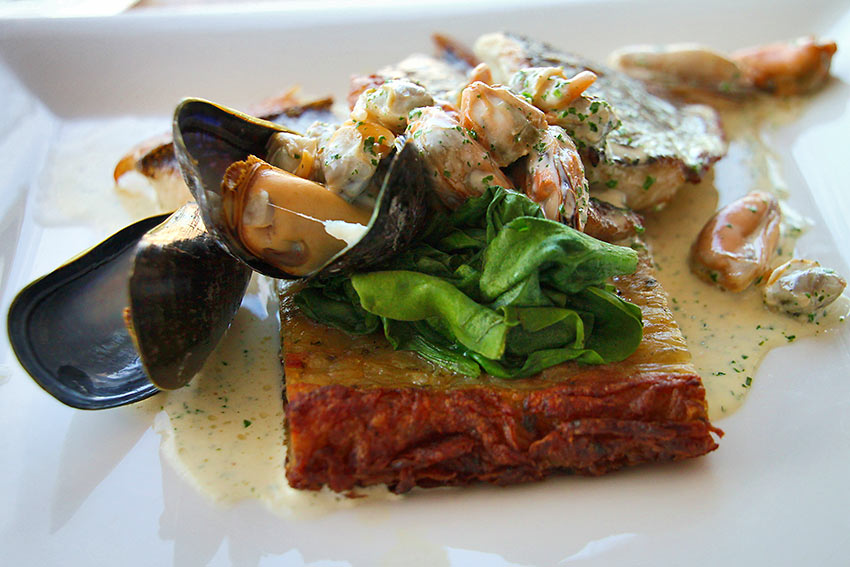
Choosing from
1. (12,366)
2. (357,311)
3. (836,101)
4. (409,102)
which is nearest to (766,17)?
(836,101)

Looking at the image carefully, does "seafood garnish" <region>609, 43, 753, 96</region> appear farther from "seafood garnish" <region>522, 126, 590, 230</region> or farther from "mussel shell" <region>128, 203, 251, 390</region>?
"mussel shell" <region>128, 203, 251, 390</region>

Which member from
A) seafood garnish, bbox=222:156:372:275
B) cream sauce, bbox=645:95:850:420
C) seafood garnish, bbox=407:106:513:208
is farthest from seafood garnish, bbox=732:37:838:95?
seafood garnish, bbox=222:156:372:275

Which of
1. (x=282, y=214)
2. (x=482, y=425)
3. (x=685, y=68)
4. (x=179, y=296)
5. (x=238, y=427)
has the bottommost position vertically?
(x=238, y=427)

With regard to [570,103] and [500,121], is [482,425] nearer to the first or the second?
[500,121]

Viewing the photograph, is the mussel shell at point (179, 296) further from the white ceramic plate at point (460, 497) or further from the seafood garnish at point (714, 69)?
the seafood garnish at point (714, 69)

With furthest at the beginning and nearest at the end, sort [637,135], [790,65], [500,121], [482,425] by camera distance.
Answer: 1. [790,65]
2. [637,135]
3. [500,121]
4. [482,425]

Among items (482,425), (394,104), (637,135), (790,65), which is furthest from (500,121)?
(790,65)

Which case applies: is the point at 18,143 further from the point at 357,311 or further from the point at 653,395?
the point at 653,395
